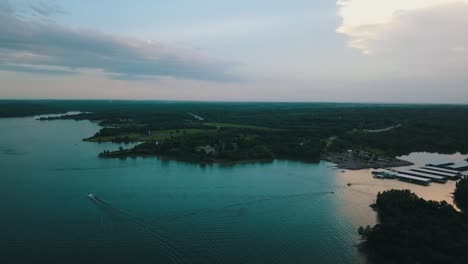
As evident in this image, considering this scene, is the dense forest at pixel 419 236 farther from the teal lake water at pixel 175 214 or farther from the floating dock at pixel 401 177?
the floating dock at pixel 401 177

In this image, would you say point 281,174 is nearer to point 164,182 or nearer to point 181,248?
point 164,182

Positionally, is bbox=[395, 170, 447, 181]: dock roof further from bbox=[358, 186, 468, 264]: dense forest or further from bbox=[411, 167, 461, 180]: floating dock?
bbox=[358, 186, 468, 264]: dense forest

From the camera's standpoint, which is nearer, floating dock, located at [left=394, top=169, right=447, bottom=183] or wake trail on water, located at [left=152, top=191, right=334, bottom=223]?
wake trail on water, located at [left=152, top=191, right=334, bottom=223]

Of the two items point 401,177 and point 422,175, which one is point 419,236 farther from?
point 422,175

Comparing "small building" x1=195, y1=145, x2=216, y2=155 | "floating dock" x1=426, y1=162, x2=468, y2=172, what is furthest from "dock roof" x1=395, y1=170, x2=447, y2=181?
"small building" x1=195, y1=145, x2=216, y2=155

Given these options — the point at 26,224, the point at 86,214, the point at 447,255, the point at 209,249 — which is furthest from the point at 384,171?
the point at 26,224

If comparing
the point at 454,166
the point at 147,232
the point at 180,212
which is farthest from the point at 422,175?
the point at 147,232
